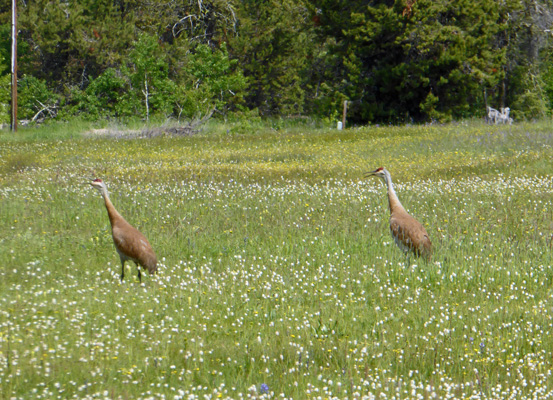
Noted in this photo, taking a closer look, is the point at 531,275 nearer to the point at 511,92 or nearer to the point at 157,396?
the point at 157,396

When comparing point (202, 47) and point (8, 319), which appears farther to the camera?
point (202, 47)

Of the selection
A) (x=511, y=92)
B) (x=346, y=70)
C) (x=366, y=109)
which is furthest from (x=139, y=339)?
(x=511, y=92)

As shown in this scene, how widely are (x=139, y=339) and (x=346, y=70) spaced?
32.0m

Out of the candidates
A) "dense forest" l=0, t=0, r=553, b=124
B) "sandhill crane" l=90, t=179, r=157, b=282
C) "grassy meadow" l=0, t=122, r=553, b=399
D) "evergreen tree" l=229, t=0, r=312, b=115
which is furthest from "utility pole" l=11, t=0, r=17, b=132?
"sandhill crane" l=90, t=179, r=157, b=282

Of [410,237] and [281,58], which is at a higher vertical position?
[281,58]

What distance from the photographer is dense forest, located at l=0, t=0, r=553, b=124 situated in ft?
109

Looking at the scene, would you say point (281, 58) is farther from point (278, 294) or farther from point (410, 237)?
point (278, 294)

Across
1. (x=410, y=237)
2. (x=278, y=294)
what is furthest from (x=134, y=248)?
(x=410, y=237)

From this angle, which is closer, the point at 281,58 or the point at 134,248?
the point at 134,248

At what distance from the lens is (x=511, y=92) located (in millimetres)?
39656

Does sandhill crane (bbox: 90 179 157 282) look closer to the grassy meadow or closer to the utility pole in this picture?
the grassy meadow

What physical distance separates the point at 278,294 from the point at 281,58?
36.3m

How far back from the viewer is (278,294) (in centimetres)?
736

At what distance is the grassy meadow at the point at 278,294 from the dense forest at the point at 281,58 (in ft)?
61.3
